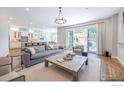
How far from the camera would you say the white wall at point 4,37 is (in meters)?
1.84

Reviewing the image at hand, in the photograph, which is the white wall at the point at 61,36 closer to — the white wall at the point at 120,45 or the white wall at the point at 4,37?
the white wall at the point at 4,37

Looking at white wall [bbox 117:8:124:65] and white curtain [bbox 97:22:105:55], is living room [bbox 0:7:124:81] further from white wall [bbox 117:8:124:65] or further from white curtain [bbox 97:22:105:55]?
white curtain [bbox 97:22:105:55]

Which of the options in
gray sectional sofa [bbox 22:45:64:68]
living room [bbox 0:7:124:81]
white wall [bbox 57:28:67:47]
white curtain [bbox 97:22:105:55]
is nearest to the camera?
living room [bbox 0:7:124:81]

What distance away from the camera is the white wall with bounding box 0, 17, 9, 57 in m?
1.84

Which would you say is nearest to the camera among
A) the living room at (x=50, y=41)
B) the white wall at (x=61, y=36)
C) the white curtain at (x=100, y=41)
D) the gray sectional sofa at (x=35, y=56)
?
the living room at (x=50, y=41)

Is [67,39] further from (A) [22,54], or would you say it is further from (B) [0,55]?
(B) [0,55]

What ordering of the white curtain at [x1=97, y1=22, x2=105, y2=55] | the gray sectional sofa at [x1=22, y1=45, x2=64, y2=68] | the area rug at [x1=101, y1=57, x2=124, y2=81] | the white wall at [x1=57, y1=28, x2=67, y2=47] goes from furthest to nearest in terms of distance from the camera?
the white curtain at [x1=97, y1=22, x2=105, y2=55] → the gray sectional sofa at [x1=22, y1=45, x2=64, y2=68] → the white wall at [x1=57, y1=28, x2=67, y2=47] → the area rug at [x1=101, y1=57, x2=124, y2=81]

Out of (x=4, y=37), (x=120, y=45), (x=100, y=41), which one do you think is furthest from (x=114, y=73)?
(x=4, y=37)

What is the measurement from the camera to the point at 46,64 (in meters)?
2.71

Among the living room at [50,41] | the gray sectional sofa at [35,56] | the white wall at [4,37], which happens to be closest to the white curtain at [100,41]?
the living room at [50,41]

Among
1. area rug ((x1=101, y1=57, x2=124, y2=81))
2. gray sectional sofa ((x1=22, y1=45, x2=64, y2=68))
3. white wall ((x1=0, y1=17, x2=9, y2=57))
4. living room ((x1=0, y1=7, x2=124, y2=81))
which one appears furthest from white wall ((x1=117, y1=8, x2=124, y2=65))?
white wall ((x1=0, y1=17, x2=9, y2=57))

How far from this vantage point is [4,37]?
194 centimetres
